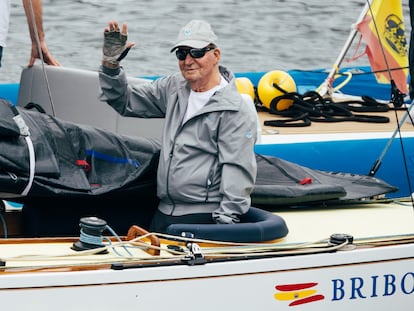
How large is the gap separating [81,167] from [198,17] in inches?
313

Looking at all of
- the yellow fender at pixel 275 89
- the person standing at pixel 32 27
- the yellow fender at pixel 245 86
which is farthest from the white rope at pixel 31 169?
the yellow fender at pixel 275 89

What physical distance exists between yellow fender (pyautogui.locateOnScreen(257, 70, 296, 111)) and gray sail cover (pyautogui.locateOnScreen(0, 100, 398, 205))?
224 centimetres

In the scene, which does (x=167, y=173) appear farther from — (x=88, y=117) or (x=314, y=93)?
(x=314, y=93)

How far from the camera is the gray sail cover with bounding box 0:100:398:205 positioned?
13.0 feet

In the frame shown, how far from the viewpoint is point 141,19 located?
38.2 feet

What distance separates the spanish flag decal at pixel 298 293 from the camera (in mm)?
4016

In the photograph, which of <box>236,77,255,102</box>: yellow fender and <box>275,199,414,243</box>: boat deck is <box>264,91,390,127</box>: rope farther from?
<box>275,199,414,243</box>: boat deck

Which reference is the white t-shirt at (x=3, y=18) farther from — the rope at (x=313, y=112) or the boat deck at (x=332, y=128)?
the rope at (x=313, y=112)

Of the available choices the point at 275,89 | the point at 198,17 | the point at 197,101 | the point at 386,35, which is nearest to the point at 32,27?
the point at 197,101

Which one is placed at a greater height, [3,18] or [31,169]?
[3,18]

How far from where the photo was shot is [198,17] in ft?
39.4

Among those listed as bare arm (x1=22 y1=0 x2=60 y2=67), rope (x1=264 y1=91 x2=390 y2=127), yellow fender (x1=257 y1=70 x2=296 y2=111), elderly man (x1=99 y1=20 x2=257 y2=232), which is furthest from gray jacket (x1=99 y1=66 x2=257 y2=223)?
yellow fender (x1=257 y1=70 x2=296 y2=111)

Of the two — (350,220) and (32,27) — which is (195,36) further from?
(32,27)

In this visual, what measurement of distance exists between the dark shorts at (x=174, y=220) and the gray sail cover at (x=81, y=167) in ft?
0.54
